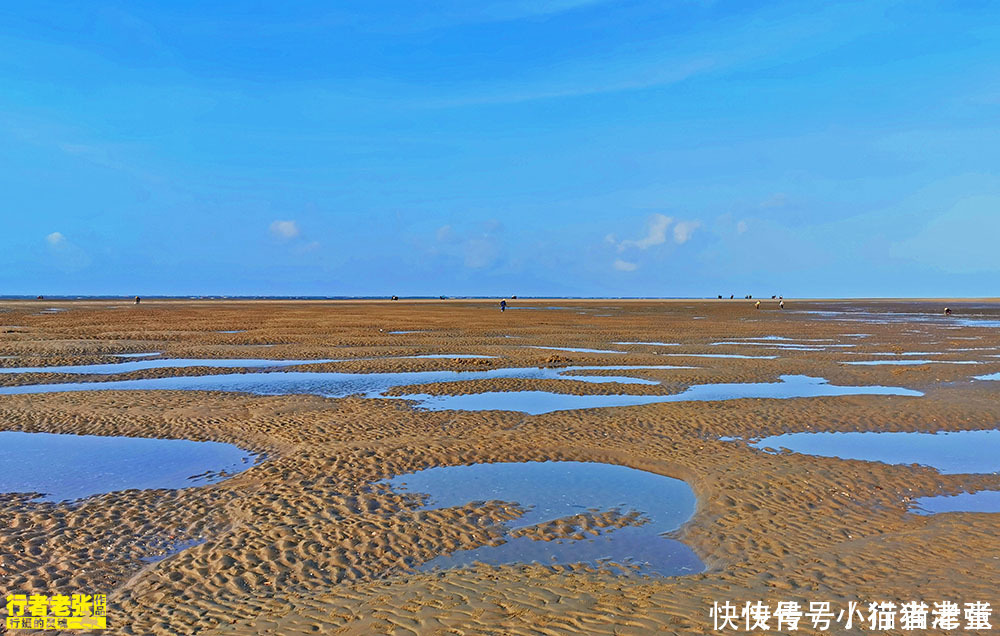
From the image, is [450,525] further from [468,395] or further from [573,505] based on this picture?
A: [468,395]

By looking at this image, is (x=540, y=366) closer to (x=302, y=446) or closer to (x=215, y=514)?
(x=302, y=446)

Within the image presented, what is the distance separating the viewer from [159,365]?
90.5 feet

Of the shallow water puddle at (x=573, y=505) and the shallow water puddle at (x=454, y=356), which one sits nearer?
the shallow water puddle at (x=573, y=505)

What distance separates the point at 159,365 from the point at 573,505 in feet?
77.9

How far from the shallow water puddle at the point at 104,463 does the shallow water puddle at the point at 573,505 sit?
404cm

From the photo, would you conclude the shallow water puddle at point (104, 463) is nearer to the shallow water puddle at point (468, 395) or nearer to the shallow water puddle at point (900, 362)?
the shallow water puddle at point (468, 395)

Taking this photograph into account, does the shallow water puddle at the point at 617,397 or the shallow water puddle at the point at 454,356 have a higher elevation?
the shallow water puddle at the point at 454,356

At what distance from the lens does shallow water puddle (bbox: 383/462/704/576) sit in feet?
26.9

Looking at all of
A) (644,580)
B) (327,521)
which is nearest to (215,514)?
(327,521)

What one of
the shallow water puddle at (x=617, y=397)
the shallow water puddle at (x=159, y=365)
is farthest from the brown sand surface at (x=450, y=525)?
the shallow water puddle at (x=159, y=365)

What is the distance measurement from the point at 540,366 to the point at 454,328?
21053 mm

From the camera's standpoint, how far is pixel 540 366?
1081 inches

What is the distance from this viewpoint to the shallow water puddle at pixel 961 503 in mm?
9922

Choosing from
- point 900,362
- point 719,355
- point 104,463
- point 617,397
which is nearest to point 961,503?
point 617,397
